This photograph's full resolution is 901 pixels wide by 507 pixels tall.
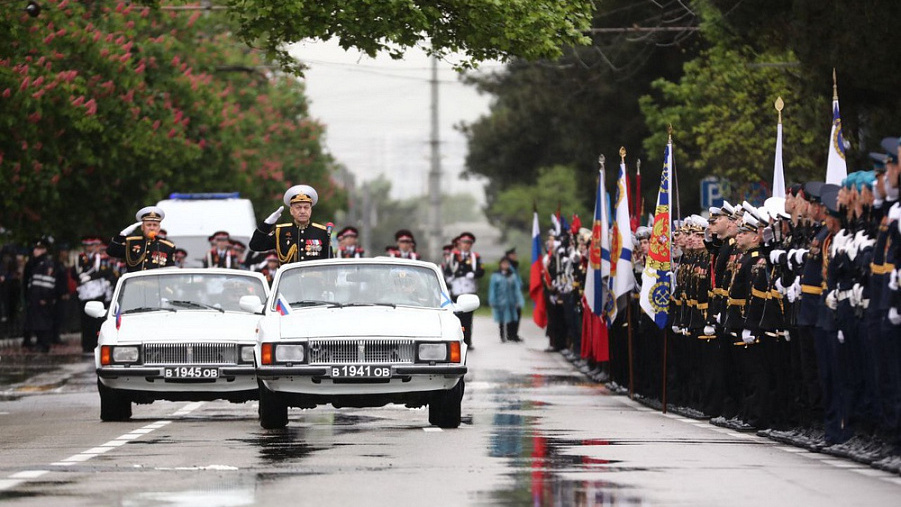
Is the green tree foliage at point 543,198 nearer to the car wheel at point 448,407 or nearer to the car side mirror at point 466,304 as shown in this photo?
the car side mirror at point 466,304

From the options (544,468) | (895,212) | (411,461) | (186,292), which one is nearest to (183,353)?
(186,292)

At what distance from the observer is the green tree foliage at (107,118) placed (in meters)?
32.2

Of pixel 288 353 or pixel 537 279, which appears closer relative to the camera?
pixel 288 353

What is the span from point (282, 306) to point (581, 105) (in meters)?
35.4

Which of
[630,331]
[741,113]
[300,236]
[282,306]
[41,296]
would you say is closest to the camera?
[282,306]

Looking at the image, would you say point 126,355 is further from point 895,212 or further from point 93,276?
point 93,276

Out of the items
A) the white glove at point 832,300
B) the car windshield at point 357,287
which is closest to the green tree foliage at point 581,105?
the car windshield at point 357,287

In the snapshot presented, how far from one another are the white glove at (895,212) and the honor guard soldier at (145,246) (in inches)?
498

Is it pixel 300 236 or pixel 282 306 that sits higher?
pixel 300 236

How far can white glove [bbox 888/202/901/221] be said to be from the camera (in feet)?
45.0

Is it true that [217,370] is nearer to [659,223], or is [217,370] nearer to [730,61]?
[659,223]

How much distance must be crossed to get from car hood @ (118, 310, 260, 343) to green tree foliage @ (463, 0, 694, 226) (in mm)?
13363

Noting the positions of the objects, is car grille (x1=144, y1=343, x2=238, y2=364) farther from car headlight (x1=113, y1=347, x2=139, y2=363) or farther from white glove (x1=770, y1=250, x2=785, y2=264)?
white glove (x1=770, y1=250, x2=785, y2=264)

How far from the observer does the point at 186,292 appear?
2092cm
